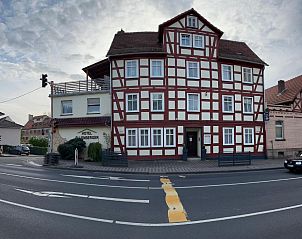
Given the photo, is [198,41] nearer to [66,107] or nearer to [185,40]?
[185,40]

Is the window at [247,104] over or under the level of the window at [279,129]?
over

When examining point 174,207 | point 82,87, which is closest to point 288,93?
point 82,87

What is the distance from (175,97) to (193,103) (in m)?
1.80

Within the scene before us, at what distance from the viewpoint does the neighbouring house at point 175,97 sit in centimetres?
2445

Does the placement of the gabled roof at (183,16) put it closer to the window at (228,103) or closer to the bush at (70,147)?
the window at (228,103)

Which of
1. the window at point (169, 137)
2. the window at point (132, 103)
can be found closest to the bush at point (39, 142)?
the window at point (132, 103)

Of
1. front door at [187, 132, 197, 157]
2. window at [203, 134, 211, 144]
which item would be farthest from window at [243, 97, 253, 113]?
front door at [187, 132, 197, 157]

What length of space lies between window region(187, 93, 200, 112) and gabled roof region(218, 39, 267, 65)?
4.51m

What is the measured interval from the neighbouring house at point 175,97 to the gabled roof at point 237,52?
178 millimetres

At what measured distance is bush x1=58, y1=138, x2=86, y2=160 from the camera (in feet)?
81.8

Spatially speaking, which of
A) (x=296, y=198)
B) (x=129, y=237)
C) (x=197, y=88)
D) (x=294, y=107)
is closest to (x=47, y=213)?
(x=129, y=237)

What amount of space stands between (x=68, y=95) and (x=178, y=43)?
1132cm

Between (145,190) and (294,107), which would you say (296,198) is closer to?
(145,190)

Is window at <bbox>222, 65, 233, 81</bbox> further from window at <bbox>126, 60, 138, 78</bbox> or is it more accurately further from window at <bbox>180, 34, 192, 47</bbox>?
window at <bbox>126, 60, 138, 78</bbox>
